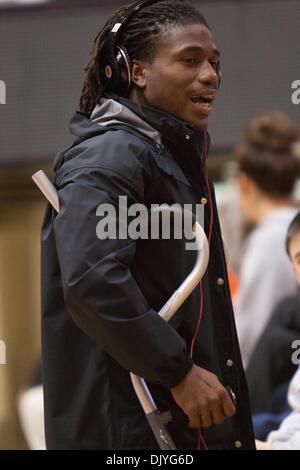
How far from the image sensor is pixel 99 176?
2.81 m

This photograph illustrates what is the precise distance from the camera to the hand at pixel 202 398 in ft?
9.11

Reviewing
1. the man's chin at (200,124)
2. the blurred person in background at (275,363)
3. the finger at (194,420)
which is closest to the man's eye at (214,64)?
the man's chin at (200,124)

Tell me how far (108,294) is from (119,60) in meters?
0.66

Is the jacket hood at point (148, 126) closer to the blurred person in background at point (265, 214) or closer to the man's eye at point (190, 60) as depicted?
the man's eye at point (190, 60)

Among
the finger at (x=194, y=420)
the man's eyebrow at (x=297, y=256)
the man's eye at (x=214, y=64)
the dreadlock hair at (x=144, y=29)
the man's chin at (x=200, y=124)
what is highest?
the dreadlock hair at (x=144, y=29)

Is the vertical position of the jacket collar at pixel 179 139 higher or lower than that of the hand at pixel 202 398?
higher

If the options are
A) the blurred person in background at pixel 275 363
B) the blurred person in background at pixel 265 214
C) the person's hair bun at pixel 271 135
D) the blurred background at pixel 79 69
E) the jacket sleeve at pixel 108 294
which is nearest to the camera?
the jacket sleeve at pixel 108 294

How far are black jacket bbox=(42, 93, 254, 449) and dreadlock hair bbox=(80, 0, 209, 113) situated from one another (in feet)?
0.42

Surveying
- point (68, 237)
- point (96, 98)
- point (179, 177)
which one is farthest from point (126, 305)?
point (96, 98)

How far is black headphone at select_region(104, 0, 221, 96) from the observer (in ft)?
9.98

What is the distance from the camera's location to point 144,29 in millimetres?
3049

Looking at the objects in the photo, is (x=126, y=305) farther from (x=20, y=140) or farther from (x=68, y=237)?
(x=20, y=140)

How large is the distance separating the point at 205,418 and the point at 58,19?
3647 millimetres

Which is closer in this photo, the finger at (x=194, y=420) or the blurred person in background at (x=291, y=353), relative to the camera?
the finger at (x=194, y=420)
